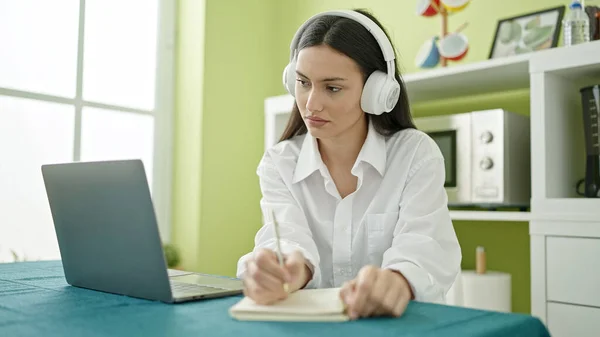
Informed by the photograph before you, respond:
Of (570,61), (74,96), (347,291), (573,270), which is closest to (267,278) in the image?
(347,291)

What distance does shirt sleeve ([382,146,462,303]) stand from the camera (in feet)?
3.34

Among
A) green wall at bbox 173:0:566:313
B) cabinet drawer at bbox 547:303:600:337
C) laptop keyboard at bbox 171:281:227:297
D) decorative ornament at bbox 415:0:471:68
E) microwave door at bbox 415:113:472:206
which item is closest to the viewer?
laptop keyboard at bbox 171:281:227:297

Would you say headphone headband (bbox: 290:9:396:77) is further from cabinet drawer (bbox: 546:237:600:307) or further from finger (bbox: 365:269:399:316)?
cabinet drawer (bbox: 546:237:600:307)

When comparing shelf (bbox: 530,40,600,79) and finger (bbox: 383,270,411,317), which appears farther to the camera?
shelf (bbox: 530,40,600,79)

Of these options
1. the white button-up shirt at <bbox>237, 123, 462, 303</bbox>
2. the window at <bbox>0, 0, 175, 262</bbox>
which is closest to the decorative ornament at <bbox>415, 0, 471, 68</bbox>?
the white button-up shirt at <bbox>237, 123, 462, 303</bbox>

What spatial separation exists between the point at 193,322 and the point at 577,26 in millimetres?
1654

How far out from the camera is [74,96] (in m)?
2.71

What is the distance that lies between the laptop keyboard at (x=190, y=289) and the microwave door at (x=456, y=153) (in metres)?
1.28

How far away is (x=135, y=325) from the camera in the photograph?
0.71 m

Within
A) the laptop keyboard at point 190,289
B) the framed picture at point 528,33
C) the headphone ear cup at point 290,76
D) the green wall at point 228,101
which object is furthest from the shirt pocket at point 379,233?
the green wall at point 228,101

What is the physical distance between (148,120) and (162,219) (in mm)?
500

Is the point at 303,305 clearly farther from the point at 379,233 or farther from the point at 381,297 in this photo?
the point at 379,233

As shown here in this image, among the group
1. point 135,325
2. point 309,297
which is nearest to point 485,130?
point 309,297

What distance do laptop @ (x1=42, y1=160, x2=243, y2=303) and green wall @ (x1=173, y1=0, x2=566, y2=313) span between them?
6.02 ft
